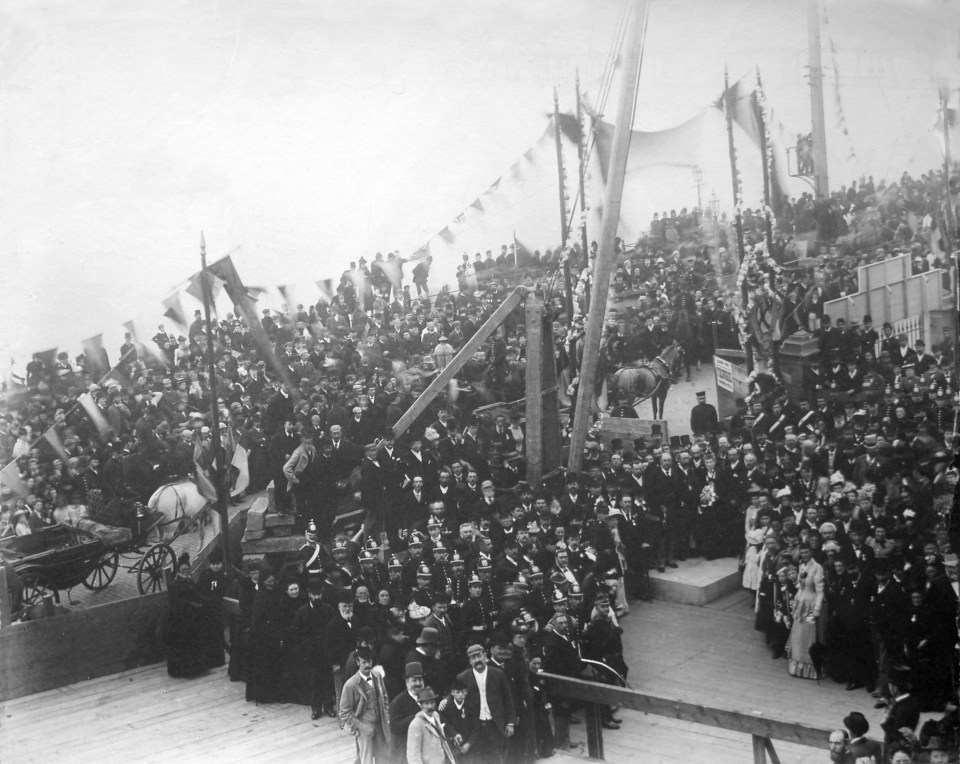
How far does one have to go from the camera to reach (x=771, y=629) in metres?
7.42

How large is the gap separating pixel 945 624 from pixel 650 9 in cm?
466

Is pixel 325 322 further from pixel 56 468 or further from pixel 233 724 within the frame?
pixel 233 724

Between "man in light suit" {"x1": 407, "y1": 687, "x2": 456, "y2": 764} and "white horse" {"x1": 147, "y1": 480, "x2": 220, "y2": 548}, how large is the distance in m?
2.29

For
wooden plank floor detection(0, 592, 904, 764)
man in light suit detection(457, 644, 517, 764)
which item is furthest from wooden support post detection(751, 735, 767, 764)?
man in light suit detection(457, 644, 517, 764)

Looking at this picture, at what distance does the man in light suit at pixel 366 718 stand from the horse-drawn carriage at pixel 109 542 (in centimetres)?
182

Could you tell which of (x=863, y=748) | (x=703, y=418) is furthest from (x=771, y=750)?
(x=703, y=418)

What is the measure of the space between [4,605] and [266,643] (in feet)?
6.09

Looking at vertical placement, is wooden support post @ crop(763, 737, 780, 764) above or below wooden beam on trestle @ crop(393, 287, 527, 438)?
below

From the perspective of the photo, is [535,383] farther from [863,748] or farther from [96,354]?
[863,748]

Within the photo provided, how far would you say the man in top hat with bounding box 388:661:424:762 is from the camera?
7125 mm

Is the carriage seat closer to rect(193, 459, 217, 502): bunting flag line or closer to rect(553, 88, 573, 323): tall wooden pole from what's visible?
rect(193, 459, 217, 502): bunting flag line

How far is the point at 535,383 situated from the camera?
805 cm

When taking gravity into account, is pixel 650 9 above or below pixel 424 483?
above

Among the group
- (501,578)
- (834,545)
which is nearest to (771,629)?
(834,545)
